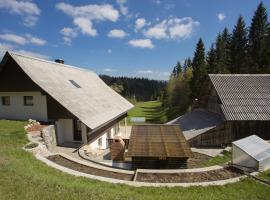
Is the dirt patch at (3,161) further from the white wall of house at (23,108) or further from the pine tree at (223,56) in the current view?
the pine tree at (223,56)

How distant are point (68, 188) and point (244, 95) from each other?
757 inches

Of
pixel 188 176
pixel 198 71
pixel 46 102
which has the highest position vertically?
pixel 198 71

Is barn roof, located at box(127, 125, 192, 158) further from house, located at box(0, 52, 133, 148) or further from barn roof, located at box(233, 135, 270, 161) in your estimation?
house, located at box(0, 52, 133, 148)

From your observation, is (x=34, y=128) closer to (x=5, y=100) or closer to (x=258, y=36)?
(x=5, y=100)

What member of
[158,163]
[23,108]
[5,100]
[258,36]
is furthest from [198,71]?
[5,100]

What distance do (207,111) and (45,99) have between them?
17596 mm

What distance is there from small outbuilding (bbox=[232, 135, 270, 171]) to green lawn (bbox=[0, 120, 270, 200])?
1.70m

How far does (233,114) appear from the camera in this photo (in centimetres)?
1923

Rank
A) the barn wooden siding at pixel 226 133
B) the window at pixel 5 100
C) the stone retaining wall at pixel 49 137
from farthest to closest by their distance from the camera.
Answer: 1. the window at pixel 5 100
2. the barn wooden siding at pixel 226 133
3. the stone retaining wall at pixel 49 137

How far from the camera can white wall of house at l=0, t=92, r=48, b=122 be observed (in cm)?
1770

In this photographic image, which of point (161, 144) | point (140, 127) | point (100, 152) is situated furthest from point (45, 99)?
point (161, 144)

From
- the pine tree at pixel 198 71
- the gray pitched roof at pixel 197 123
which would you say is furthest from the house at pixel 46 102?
the pine tree at pixel 198 71

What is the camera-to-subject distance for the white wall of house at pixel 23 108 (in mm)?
17703

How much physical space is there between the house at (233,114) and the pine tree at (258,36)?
18.5 meters
